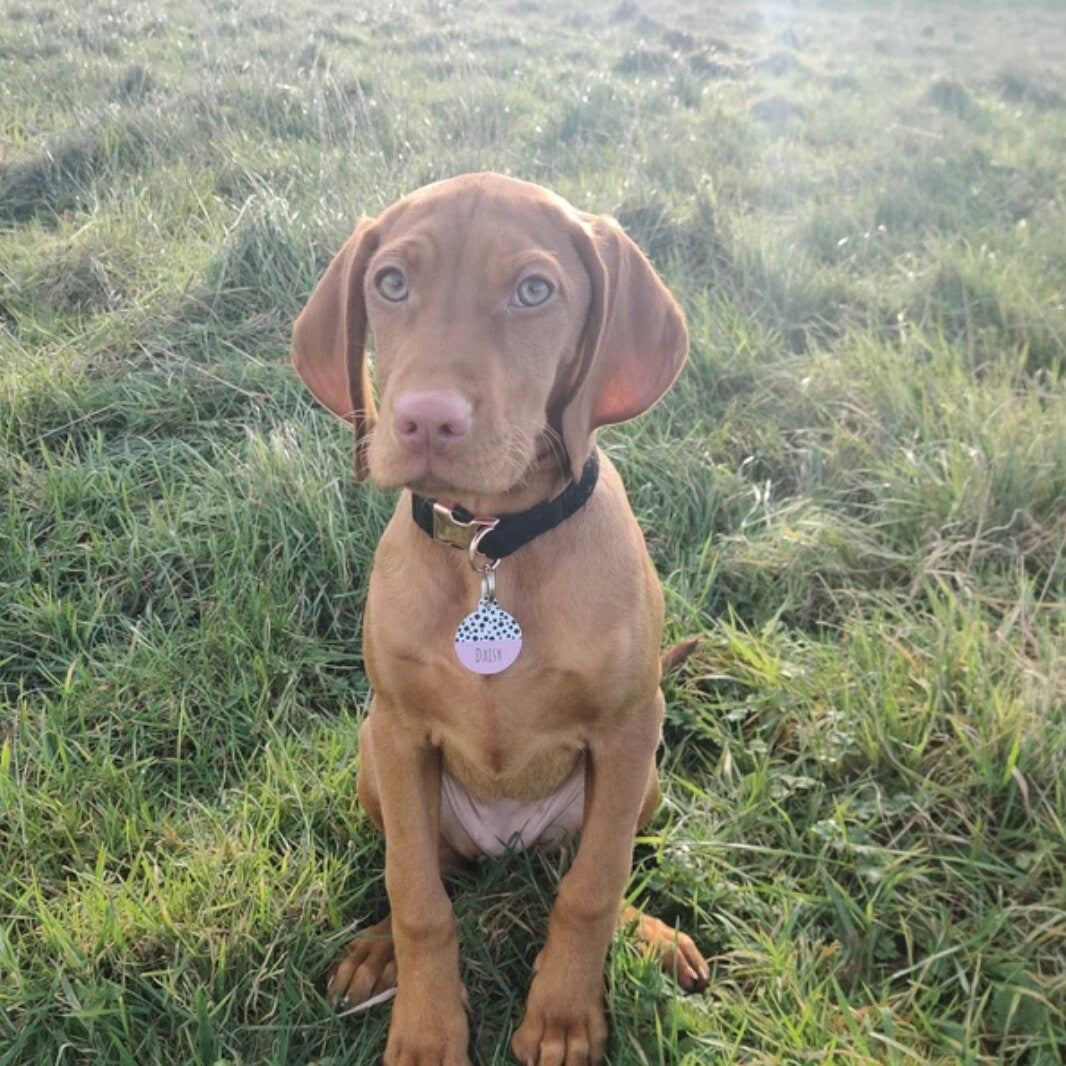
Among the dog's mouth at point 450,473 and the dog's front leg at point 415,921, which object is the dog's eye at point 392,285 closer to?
the dog's mouth at point 450,473

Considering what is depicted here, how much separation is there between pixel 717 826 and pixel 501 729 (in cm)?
78

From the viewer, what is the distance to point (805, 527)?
131 inches

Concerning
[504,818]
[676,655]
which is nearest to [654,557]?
[676,655]

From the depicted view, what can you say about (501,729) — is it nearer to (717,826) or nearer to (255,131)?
(717,826)

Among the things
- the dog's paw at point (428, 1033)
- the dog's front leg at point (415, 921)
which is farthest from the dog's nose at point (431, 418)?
the dog's paw at point (428, 1033)

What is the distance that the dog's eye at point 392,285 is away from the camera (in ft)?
5.93

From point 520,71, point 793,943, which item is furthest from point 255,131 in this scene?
point 793,943

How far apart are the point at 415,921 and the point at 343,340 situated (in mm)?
1091

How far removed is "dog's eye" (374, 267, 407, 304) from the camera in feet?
5.93

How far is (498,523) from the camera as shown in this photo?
1.87m

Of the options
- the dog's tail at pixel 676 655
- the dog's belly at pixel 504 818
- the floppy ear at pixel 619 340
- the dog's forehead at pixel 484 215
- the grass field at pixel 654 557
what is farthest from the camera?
the dog's tail at pixel 676 655

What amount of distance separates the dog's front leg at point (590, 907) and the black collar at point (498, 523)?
40 cm

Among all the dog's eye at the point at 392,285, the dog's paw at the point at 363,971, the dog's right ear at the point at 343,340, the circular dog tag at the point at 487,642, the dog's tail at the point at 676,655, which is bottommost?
the dog's paw at the point at 363,971

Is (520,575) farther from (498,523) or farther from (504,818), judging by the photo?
(504,818)
